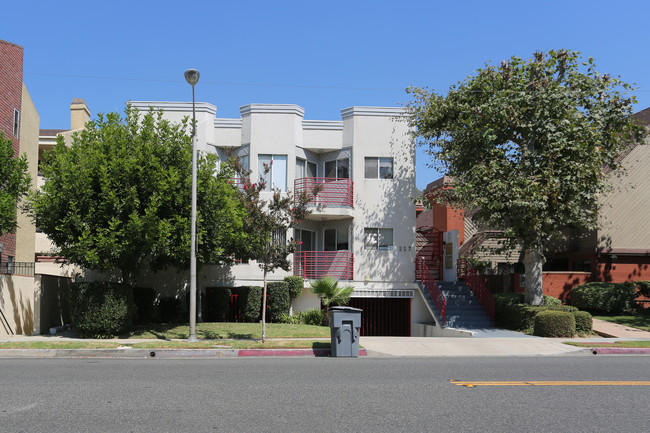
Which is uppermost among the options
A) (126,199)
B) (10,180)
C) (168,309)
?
(10,180)

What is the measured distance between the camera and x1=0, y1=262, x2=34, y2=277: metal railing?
23.2 m

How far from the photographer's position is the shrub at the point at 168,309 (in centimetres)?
2294

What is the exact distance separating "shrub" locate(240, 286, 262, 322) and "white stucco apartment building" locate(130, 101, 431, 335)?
1.28m

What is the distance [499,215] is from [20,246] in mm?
21055

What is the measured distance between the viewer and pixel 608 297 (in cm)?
2241

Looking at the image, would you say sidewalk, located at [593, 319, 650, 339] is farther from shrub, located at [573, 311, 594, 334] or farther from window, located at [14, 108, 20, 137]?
window, located at [14, 108, 20, 137]

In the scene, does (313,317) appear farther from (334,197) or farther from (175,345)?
(175,345)

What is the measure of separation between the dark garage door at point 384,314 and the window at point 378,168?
17.7 ft

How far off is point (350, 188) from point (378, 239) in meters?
2.50

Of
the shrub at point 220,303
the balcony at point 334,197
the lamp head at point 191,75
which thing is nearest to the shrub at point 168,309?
the shrub at point 220,303

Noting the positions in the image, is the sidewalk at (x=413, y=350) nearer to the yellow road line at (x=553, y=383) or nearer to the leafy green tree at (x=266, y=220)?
the leafy green tree at (x=266, y=220)

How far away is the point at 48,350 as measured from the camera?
13.9 m

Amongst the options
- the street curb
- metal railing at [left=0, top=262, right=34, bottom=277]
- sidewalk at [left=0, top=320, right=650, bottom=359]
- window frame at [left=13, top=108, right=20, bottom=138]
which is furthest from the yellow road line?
window frame at [left=13, top=108, right=20, bottom=138]

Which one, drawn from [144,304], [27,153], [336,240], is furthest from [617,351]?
[27,153]
